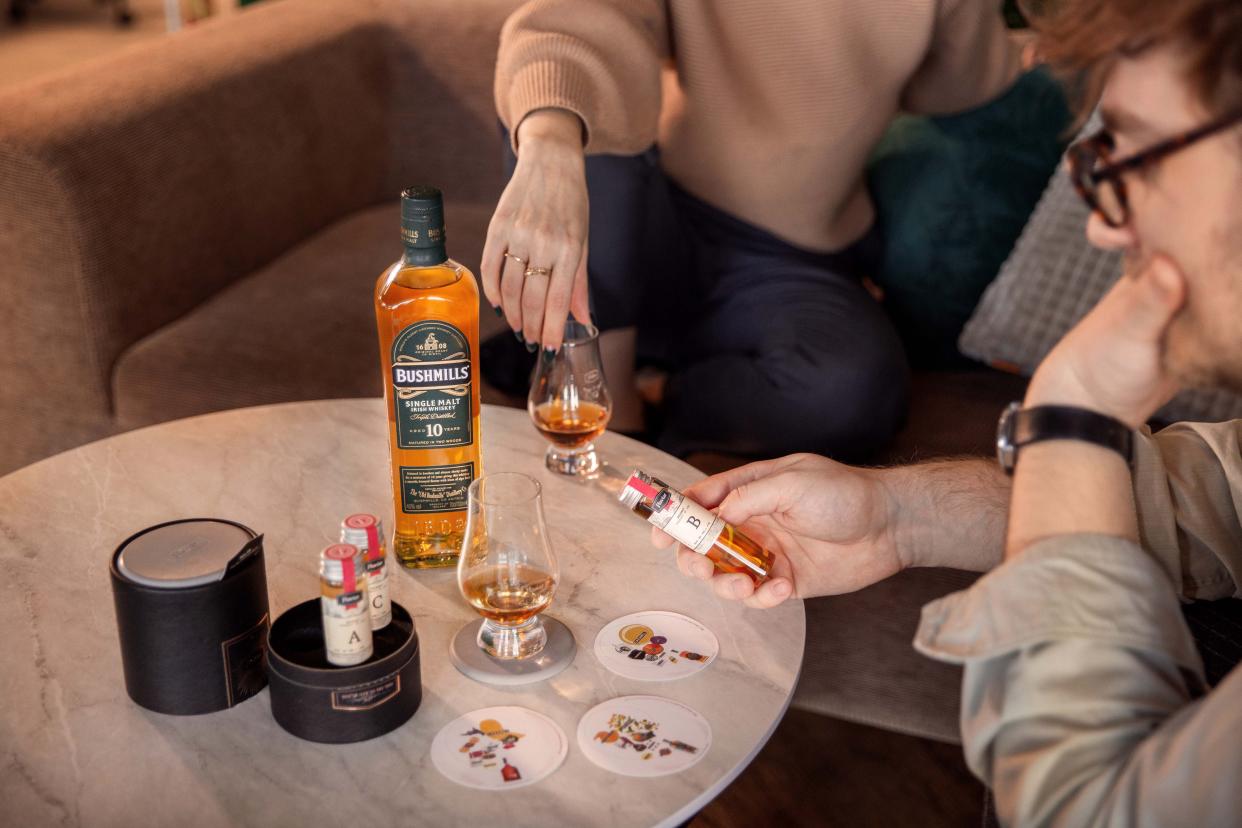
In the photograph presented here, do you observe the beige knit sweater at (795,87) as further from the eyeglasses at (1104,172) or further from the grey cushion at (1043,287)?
the eyeglasses at (1104,172)

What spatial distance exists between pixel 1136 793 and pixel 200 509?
874 millimetres

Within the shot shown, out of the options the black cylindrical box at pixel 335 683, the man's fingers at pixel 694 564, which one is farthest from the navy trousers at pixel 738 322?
the black cylindrical box at pixel 335 683

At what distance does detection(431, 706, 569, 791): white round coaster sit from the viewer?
2.73ft

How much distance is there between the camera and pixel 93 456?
127 centimetres

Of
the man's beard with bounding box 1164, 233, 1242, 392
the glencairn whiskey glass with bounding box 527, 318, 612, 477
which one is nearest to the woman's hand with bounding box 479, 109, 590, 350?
the glencairn whiskey glass with bounding box 527, 318, 612, 477

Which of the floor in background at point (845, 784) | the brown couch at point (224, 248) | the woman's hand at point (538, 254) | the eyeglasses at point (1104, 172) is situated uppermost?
the eyeglasses at point (1104, 172)

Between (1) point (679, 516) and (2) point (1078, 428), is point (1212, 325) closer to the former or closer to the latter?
(2) point (1078, 428)

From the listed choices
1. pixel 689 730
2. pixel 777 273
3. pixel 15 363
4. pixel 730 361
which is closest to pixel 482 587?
pixel 689 730

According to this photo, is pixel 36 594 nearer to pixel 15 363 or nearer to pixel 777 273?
pixel 15 363

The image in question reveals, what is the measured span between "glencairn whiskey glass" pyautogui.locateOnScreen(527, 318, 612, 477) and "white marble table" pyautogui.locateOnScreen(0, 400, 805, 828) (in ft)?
0.11

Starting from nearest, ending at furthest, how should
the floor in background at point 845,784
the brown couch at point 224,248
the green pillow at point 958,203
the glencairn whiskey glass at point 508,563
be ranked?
the glencairn whiskey glass at point 508,563 → the floor in background at point 845,784 → the brown couch at point 224,248 → the green pillow at point 958,203

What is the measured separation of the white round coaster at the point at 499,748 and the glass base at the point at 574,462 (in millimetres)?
404

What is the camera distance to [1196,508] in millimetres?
1117

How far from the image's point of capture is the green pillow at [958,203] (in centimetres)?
193
